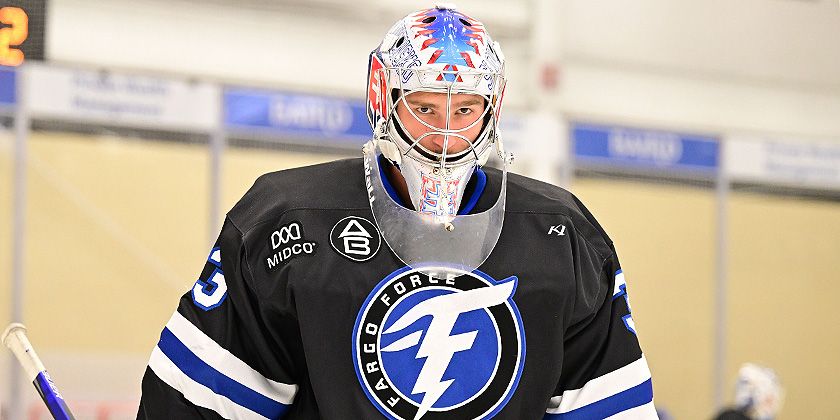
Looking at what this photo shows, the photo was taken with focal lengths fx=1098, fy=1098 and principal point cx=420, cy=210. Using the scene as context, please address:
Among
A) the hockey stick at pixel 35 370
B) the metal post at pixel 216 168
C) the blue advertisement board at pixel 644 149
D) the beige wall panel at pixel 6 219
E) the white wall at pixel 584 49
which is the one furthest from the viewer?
the blue advertisement board at pixel 644 149

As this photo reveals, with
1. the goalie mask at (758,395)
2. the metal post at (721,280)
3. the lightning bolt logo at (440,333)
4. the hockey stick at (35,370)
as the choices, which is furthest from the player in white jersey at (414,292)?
the metal post at (721,280)

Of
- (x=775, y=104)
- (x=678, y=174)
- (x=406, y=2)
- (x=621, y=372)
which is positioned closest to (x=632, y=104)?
(x=678, y=174)

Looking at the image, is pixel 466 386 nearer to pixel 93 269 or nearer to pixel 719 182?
pixel 93 269

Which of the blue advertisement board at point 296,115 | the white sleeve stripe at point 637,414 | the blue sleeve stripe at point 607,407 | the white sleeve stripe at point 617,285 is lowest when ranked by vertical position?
the white sleeve stripe at point 637,414

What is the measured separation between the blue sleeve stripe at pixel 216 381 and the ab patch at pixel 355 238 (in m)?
0.24

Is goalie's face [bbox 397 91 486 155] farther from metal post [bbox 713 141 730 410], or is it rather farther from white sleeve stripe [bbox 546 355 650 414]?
metal post [bbox 713 141 730 410]

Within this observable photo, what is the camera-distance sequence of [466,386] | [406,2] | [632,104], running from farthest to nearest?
[632,104], [406,2], [466,386]

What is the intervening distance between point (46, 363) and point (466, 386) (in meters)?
4.18

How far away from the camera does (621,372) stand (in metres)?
1.60

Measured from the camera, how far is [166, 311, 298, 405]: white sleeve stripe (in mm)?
1536

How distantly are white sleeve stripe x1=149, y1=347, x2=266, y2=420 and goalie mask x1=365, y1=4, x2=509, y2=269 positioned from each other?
317mm

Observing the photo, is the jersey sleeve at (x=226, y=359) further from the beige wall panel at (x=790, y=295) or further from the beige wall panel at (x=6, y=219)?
the beige wall panel at (x=790, y=295)

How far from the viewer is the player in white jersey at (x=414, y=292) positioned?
4.91 feet

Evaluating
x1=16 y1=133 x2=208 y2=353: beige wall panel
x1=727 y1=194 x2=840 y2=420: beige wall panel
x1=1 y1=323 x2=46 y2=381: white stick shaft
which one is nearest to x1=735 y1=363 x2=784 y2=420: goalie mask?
x1=727 y1=194 x2=840 y2=420: beige wall panel
